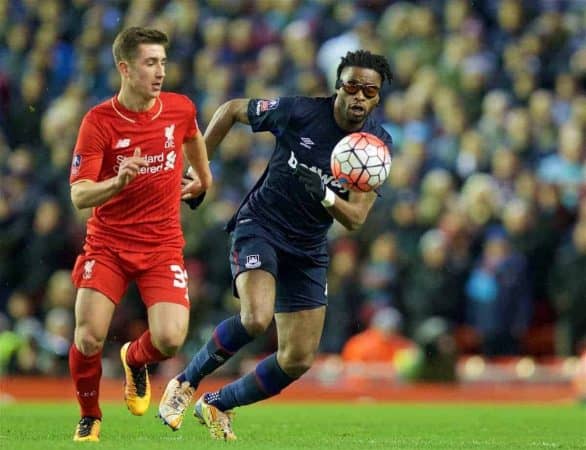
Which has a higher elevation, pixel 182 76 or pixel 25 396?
pixel 182 76

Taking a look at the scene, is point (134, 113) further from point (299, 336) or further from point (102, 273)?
point (299, 336)

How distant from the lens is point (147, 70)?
9.22 meters

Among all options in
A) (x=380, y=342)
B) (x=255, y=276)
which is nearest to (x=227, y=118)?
(x=255, y=276)

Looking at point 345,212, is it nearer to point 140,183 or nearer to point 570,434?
point 140,183

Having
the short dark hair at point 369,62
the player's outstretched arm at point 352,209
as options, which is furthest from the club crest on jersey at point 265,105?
the player's outstretched arm at point 352,209

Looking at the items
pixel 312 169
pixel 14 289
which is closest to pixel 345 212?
pixel 312 169

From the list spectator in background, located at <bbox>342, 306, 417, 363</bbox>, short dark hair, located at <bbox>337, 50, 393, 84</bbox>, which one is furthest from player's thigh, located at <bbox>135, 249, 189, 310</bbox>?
spectator in background, located at <bbox>342, 306, 417, 363</bbox>

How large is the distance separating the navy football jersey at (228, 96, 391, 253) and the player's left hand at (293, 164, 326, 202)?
1.95ft

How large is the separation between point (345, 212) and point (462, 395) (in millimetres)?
6775

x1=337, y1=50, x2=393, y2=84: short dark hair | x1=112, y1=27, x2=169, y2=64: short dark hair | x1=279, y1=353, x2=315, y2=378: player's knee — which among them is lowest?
x1=279, y1=353, x2=315, y2=378: player's knee

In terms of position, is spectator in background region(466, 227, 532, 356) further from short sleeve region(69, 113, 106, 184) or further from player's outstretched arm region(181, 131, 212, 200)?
short sleeve region(69, 113, 106, 184)

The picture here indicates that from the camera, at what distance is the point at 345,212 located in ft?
30.2

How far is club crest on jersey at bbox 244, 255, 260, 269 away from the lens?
9461 mm

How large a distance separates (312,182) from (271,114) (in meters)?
0.99
